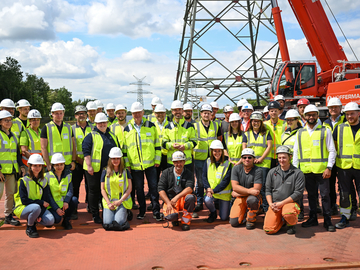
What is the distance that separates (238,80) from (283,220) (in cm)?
1245

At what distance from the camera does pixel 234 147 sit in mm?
6363

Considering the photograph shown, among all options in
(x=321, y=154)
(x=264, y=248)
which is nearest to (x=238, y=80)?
(x=321, y=154)

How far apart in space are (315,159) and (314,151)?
0.14m

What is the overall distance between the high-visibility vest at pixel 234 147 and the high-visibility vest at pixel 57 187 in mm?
3139

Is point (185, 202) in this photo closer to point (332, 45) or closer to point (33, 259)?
point (33, 259)

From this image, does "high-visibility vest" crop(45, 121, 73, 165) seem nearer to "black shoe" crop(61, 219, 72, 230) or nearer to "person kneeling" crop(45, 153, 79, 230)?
"person kneeling" crop(45, 153, 79, 230)

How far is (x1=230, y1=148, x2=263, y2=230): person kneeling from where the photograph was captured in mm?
5484

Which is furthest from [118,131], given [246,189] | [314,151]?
[314,151]

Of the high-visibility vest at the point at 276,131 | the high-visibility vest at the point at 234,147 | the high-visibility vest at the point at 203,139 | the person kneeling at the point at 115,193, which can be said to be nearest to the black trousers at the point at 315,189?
the high-visibility vest at the point at 276,131

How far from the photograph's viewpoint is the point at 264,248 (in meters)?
4.67

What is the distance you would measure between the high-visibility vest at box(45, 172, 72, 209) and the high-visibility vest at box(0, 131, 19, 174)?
0.77 metres

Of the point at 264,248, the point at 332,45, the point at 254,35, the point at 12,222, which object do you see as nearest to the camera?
the point at 264,248

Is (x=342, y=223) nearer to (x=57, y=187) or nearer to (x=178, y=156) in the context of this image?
(x=178, y=156)

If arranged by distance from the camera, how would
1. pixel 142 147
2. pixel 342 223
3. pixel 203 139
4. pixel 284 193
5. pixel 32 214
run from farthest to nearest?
pixel 203 139
pixel 142 147
pixel 342 223
pixel 284 193
pixel 32 214
